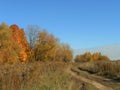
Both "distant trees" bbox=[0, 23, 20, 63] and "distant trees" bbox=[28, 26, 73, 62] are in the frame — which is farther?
"distant trees" bbox=[28, 26, 73, 62]

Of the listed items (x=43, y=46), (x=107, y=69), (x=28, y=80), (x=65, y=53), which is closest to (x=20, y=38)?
(x=43, y=46)

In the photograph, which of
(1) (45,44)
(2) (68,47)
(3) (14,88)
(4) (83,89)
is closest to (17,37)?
(1) (45,44)

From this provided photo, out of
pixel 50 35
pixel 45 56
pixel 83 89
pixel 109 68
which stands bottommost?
pixel 83 89

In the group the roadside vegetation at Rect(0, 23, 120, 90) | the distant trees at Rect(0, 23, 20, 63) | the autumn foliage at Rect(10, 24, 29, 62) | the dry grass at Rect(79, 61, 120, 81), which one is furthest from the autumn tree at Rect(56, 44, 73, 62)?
the dry grass at Rect(79, 61, 120, 81)

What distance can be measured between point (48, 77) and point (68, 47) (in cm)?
8899

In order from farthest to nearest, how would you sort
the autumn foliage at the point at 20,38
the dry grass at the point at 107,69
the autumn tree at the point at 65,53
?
the autumn tree at the point at 65,53 → the autumn foliage at the point at 20,38 → the dry grass at the point at 107,69

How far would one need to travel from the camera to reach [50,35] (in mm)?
81000

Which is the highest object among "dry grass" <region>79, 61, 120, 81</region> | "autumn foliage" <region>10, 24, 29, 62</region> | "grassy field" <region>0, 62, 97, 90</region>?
"autumn foliage" <region>10, 24, 29, 62</region>

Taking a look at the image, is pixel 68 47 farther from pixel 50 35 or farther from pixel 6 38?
pixel 6 38

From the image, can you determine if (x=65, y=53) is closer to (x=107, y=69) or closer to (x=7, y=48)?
(x=7, y=48)

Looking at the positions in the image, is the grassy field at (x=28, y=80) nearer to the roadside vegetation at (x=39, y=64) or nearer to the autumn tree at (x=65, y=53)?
the roadside vegetation at (x=39, y=64)

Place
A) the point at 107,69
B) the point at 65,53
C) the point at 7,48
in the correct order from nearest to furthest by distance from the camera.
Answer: the point at 107,69 → the point at 7,48 → the point at 65,53

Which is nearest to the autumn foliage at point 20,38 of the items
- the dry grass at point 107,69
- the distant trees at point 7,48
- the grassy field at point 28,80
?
the distant trees at point 7,48

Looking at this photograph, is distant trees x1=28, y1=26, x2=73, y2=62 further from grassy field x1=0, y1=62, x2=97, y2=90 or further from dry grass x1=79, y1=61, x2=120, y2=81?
grassy field x1=0, y1=62, x2=97, y2=90
